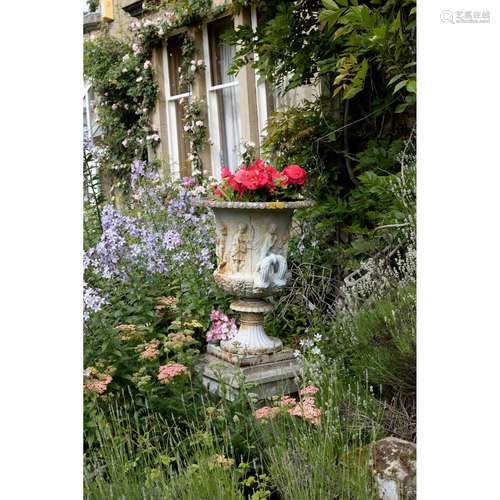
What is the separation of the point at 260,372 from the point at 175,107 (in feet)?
17.7

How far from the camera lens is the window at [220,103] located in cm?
682

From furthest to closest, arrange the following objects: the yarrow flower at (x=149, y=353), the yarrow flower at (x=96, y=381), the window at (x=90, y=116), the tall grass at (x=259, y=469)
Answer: the window at (x=90, y=116)
the yarrow flower at (x=149, y=353)
the yarrow flower at (x=96, y=381)
the tall grass at (x=259, y=469)

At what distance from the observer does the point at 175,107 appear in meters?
7.75

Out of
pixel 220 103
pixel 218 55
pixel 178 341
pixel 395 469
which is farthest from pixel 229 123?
pixel 395 469

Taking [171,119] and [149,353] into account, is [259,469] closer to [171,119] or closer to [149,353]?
[149,353]

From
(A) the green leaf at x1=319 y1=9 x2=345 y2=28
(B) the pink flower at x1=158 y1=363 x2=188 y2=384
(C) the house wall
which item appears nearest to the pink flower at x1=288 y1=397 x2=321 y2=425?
(B) the pink flower at x1=158 y1=363 x2=188 y2=384

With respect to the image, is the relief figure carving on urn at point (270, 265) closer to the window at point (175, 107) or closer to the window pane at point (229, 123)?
the window pane at point (229, 123)

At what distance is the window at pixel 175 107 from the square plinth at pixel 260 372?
4.75 metres

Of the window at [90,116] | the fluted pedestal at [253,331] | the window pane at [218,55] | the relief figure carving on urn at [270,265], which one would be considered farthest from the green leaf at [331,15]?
the window at [90,116]

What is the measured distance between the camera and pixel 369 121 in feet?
14.1

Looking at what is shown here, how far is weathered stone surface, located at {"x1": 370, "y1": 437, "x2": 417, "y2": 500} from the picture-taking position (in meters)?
1.94

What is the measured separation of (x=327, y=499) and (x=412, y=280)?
124cm
